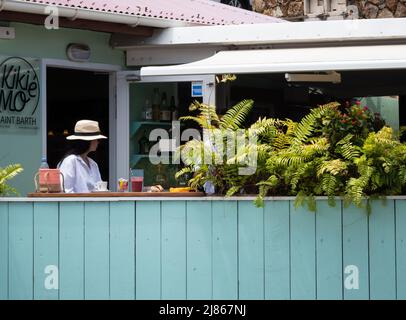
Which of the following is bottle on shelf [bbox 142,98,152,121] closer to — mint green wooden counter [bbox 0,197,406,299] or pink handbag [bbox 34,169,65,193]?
pink handbag [bbox 34,169,65,193]

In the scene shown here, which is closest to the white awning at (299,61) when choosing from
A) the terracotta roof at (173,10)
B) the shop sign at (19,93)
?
the terracotta roof at (173,10)

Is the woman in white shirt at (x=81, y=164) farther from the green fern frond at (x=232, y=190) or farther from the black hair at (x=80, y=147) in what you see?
the green fern frond at (x=232, y=190)

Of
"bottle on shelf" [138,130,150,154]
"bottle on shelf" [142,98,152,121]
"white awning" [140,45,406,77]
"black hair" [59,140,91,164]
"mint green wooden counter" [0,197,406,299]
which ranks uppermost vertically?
"white awning" [140,45,406,77]

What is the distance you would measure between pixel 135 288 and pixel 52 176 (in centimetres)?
117

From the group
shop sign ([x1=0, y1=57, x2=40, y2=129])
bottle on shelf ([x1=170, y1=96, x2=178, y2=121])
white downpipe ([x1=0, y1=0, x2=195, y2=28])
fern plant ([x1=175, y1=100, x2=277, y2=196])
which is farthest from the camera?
bottle on shelf ([x1=170, y1=96, x2=178, y2=121])

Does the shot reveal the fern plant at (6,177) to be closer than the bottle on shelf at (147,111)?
Yes

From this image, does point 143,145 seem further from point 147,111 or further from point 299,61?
point 299,61

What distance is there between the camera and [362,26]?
30.1ft

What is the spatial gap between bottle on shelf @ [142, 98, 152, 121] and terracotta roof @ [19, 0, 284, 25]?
0.94m

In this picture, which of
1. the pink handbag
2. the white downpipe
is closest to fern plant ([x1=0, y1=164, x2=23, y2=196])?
the pink handbag

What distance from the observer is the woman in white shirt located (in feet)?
26.8

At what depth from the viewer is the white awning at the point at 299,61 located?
24.4 feet

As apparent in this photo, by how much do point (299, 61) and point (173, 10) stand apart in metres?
2.64

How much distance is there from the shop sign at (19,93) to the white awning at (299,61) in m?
1.53
